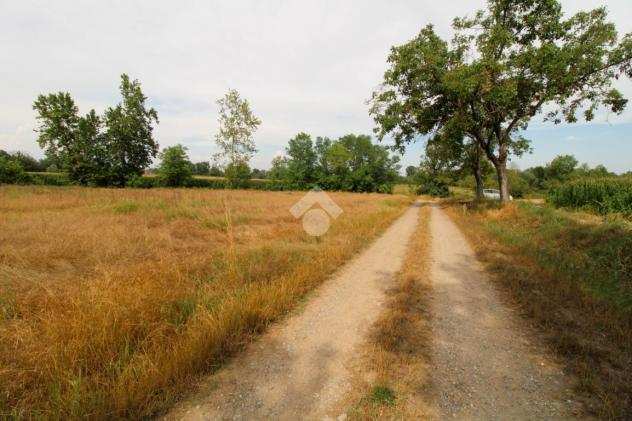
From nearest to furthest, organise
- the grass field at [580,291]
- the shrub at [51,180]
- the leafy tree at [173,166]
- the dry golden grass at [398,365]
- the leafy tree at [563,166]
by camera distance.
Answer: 1. the dry golden grass at [398,365]
2. the grass field at [580,291]
3. the shrub at [51,180]
4. the leafy tree at [173,166]
5. the leafy tree at [563,166]

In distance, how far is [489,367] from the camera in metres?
3.24

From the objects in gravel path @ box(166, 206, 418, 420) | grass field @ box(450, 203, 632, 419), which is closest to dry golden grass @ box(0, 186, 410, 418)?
gravel path @ box(166, 206, 418, 420)

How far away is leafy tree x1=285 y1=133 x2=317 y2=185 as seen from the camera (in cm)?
6353

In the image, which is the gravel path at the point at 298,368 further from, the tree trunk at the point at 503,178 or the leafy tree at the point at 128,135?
the leafy tree at the point at 128,135

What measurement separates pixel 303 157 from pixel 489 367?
63917mm

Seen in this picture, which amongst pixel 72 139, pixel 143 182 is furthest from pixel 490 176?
pixel 72 139

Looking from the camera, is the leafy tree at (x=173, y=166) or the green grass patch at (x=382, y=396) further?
the leafy tree at (x=173, y=166)

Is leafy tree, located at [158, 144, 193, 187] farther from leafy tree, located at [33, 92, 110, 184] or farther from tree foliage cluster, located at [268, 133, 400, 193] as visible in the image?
tree foliage cluster, located at [268, 133, 400, 193]

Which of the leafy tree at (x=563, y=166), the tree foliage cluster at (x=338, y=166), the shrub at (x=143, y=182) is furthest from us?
the leafy tree at (x=563, y=166)

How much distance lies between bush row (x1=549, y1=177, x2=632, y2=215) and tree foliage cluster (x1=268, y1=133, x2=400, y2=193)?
3943 cm

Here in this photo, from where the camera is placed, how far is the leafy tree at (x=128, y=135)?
38281mm

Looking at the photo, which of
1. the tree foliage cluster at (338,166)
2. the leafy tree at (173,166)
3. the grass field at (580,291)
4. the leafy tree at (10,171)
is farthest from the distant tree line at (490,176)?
the leafy tree at (10,171)

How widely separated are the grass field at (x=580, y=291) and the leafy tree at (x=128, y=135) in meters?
Answer: 45.7

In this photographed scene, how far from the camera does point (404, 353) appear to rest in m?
3.43
